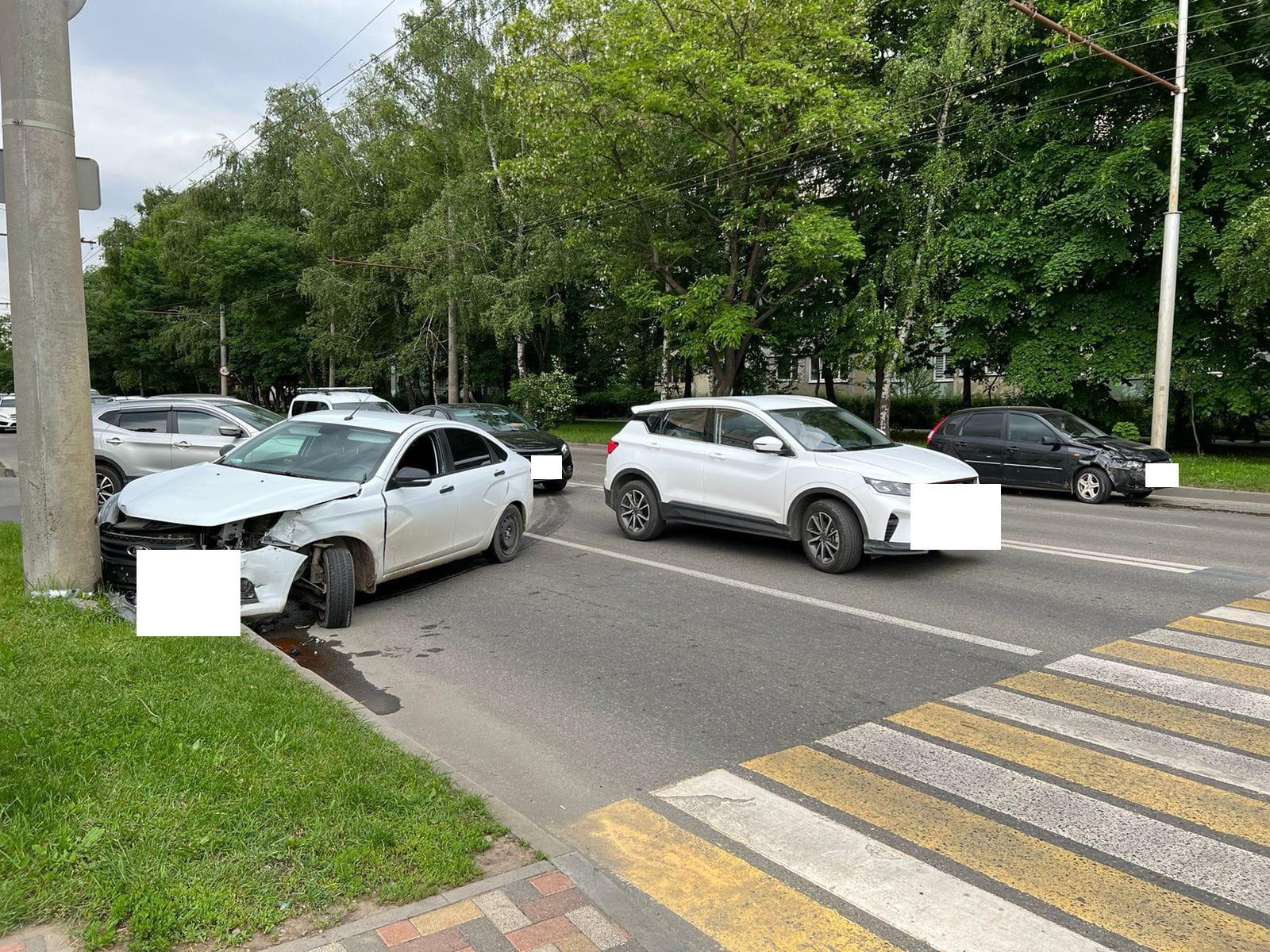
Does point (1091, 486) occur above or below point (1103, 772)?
above

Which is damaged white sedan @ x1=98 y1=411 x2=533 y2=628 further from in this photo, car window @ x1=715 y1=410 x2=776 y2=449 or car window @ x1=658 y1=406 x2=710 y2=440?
car window @ x1=715 y1=410 x2=776 y2=449

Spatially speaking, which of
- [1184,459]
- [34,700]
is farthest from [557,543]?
[1184,459]

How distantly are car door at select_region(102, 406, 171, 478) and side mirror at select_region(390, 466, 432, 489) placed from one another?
7.30 m

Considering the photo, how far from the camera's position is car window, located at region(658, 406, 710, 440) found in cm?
1012

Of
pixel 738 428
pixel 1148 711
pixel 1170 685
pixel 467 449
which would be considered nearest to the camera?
pixel 1148 711

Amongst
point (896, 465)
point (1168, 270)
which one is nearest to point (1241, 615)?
point (896, 465)

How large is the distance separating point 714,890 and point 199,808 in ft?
6.73

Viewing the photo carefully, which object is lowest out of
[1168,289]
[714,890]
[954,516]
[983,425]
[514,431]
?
[714,890]

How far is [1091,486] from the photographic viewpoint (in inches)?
584

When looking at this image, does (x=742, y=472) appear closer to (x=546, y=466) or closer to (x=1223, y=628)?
(x=1223, y=628)

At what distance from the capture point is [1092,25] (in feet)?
66.2

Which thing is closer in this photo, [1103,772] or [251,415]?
[1103,772]

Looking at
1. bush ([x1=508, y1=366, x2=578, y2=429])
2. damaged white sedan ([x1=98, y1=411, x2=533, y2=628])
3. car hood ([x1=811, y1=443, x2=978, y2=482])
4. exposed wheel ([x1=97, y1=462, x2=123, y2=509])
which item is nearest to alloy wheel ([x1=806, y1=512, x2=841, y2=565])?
car hood ([x1=811, y1=443, x2=978, y2=482])

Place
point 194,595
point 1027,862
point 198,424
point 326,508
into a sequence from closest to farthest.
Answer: point 1027,862 → point 194,595 → point 326,508 → point 198,424
